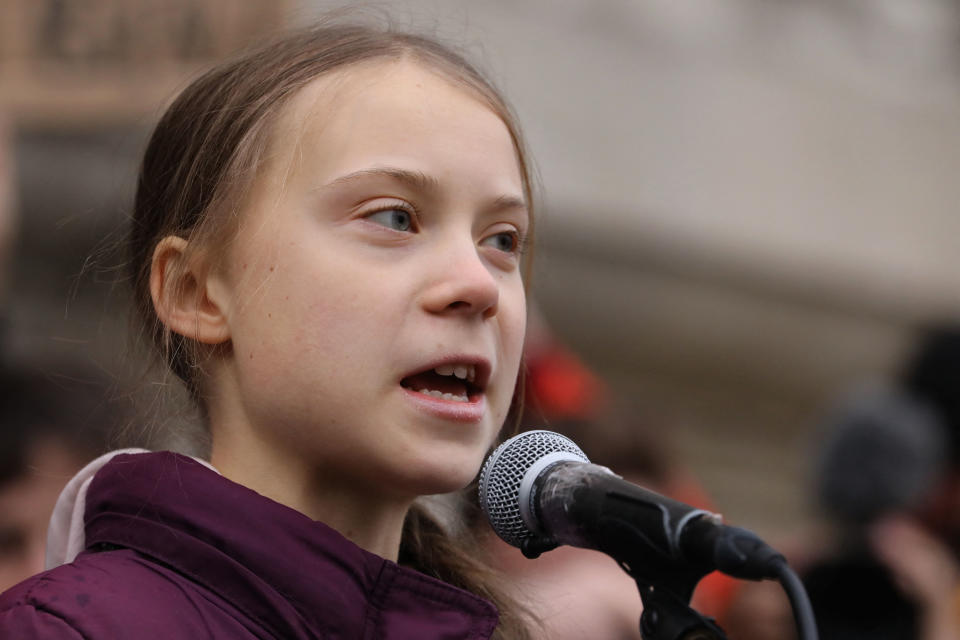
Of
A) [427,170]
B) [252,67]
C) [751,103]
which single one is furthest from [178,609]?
[751,103]

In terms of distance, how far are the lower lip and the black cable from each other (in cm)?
51

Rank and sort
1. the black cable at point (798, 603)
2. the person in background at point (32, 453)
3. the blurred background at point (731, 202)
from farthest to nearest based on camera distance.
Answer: the blurred background at point (731, 202), the person in background at point (32, 453), the black cable at point (798, 603)

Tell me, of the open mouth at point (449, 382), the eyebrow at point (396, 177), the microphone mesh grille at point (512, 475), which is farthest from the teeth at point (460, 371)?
the eyebrow at point (396, 177)

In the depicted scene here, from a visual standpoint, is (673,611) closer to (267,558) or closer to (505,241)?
(267,558)

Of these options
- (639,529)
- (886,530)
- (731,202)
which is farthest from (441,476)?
(731,202)

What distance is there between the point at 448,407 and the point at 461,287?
0.16 meters

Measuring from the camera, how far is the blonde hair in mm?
1945

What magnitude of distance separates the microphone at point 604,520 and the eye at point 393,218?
1.03ft

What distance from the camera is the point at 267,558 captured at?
1720mm

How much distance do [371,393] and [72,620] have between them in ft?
1.48

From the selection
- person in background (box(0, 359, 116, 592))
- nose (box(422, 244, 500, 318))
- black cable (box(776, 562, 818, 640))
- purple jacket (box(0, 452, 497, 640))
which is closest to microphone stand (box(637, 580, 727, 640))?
black cable (box(776, 562, 818, 640))

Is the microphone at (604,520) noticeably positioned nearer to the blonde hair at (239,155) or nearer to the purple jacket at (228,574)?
the purple jacket at (228,574)

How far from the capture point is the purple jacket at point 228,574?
1625 millimetres

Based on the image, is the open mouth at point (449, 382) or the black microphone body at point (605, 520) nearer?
the black microphone body at point (605, 520)
